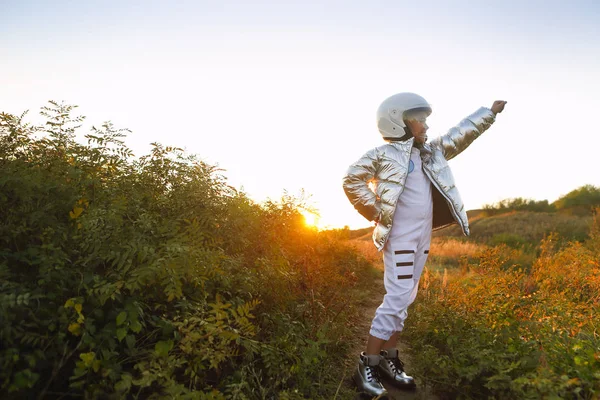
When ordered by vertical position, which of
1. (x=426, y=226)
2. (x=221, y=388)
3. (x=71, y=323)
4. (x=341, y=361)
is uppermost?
(x=426, y=226)

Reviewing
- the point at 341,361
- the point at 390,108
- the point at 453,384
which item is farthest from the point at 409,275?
the point at 390,108

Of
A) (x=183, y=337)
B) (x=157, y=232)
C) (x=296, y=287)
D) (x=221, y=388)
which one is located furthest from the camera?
(x=296, y=287)

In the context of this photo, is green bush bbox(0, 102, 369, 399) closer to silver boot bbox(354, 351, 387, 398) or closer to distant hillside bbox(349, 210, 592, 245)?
silver boot bbox(354, 351, 387, 398)

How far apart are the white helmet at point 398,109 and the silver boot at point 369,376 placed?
2.13 meters

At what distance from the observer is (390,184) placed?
374 centimetres

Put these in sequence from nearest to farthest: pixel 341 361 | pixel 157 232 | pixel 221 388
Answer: pixel 221 388 < pixel 157 232 < pixel 341 361

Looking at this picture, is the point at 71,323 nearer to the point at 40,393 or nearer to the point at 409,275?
the point at 40,393

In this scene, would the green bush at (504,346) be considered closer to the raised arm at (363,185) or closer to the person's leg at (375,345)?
the person's leg at (375,345)

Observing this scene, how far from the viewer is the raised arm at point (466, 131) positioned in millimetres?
4250

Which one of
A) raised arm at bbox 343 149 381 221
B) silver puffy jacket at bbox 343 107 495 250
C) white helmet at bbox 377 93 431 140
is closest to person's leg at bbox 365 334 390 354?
silver puffy jacket at bbox 343 107 495 250

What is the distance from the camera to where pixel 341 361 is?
4188 millimetres

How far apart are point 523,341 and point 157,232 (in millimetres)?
3268

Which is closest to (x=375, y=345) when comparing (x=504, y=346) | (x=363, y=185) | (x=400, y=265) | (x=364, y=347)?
(x=400, y=265)

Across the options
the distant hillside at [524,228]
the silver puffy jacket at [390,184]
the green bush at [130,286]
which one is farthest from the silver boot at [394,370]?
the distant hillside at [524,228]
